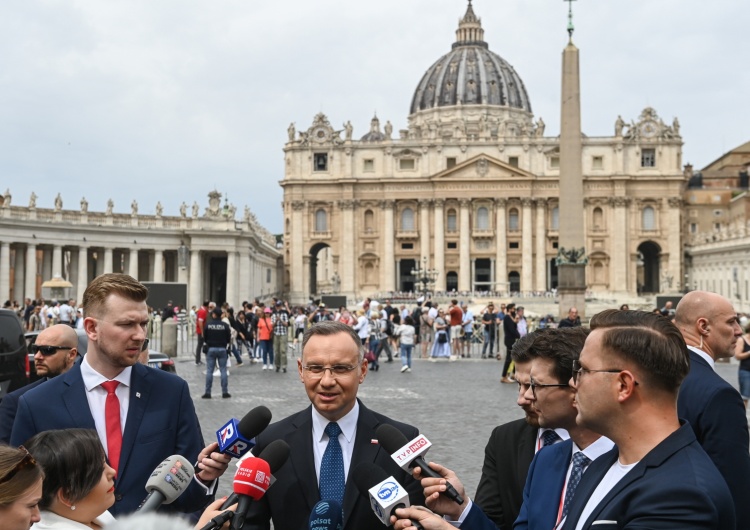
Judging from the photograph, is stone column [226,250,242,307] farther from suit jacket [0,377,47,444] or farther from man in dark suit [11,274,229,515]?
man in dark suit [11,274,229,515]

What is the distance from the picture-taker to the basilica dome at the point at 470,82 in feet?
329

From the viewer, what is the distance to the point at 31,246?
4441 cm

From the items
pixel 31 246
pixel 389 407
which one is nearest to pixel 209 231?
pixel 31 246

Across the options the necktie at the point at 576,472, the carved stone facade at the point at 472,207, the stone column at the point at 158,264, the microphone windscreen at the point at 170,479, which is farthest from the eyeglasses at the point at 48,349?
the carved stone facade at the point at 472,207

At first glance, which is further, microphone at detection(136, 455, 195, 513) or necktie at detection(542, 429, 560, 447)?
necktie at detection(542, 429, 560, 447)

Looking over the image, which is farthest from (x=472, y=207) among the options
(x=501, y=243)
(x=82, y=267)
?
(x=82, y=267)

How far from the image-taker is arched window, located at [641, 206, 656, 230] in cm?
7919

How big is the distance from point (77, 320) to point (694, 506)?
25425 millimetres

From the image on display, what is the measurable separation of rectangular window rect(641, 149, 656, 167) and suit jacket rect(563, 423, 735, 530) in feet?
265

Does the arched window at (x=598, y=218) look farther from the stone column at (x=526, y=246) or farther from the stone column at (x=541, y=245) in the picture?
the stone column at (x=526, y=246)

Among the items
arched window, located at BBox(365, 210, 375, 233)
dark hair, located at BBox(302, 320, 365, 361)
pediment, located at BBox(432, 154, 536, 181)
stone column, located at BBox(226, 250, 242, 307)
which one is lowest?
dark hair, located at BBox(302, 320, 365, 361)

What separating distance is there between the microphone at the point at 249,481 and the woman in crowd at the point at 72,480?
561 millimetres

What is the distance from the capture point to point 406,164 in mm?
79438

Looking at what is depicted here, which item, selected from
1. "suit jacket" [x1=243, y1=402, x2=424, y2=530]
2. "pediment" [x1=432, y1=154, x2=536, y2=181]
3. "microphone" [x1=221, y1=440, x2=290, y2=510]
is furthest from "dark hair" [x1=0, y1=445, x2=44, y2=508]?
"pediment" [x1=432, y1=154, x2=536, y2=181]
